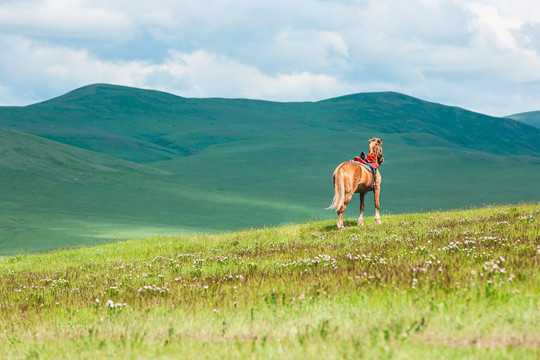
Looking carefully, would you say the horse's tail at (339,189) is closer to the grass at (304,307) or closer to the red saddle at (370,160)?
the red saddle at (370,160)

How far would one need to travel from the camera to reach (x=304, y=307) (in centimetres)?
716

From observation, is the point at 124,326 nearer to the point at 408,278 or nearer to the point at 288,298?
the point at 288,298

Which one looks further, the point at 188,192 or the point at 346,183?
the point at 188,192

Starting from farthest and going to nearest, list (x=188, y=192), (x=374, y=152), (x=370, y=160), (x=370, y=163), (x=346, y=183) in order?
(x=188, y=192), (x=374, y=152), (x=370, y=160), (x=370, y=163), (x=346, y=183)

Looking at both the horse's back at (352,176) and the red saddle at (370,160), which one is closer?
the horse's back at (352,176)

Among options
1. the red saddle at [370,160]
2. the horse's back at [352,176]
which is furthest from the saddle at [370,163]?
the horse's back at [352,176]

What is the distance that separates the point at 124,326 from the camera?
7.00 metres

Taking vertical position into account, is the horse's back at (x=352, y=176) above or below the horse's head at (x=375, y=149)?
below

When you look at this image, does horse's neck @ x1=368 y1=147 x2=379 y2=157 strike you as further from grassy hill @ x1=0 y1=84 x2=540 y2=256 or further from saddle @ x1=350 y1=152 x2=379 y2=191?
grassy hill @ x1=0 y1=84 x2=540 y2=256

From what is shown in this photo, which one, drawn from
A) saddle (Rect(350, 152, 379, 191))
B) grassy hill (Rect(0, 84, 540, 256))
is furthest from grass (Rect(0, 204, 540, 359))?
grassy hill (Rect(0, 84, 540, 256))

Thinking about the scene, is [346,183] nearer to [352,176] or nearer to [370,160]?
[352,176]

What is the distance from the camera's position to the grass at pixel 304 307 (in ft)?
18.0

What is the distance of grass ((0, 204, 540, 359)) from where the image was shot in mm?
5484

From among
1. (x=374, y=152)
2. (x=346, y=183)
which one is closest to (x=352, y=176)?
(x=346, y=183)
